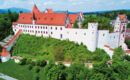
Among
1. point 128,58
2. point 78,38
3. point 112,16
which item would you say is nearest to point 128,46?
point 128,58

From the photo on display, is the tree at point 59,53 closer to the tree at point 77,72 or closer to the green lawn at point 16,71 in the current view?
the tree at point 77,72

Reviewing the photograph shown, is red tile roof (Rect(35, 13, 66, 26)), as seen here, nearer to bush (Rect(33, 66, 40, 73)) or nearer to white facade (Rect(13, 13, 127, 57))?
white facade (Rect(13, 13, 127, 57))

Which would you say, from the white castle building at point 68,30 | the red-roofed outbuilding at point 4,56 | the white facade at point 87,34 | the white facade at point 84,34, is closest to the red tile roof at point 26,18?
the white castle building at point 68,30

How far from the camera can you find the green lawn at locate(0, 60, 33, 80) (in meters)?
26.8

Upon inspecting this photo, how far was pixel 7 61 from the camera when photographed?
3441cm

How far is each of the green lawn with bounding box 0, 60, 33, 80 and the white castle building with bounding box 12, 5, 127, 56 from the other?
48.6 feet

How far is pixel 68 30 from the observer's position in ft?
122

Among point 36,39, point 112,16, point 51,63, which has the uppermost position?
point 112,16

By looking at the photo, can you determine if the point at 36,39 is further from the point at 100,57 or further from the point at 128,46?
the point at 128,46

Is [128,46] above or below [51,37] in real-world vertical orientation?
below

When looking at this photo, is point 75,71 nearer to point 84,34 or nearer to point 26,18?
point 84,34

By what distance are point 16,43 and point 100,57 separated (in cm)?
2873

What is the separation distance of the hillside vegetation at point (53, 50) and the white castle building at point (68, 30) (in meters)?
1.87

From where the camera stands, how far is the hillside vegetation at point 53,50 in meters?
31.0
